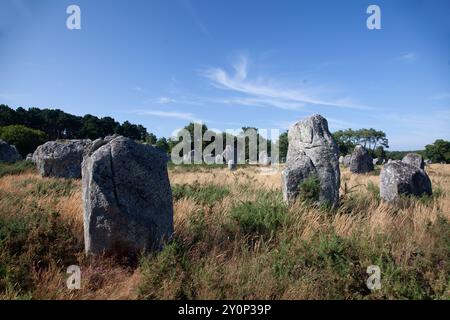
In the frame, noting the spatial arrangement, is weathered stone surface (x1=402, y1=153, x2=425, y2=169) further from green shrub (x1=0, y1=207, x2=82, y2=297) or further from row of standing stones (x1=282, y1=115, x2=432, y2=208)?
green shrub (x1=0, y1=207, x2=82, y2=297)

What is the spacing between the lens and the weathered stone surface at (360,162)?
2491cm

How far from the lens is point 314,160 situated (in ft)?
26.3

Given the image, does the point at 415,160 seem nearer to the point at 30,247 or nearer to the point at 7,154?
the point at 30,247

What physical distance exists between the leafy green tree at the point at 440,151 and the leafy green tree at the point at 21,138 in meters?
84.4

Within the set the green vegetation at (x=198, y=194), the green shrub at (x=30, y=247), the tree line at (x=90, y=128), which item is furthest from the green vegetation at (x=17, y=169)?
the tree line at (x=90, y=128)

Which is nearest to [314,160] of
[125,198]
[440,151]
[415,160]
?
[125,198]

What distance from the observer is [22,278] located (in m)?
3.80

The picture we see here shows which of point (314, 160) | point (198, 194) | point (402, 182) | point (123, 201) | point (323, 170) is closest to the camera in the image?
point (123, 201)

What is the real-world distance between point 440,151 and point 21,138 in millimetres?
86512

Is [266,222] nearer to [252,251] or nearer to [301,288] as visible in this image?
[252,251]

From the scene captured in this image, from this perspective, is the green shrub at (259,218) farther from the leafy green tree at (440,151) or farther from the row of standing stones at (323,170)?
the leafy green tree at (440,151)

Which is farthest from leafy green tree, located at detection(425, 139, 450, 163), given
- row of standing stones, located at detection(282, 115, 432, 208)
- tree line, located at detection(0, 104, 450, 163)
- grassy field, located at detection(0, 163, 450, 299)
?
grassy field, located at detection(0, 163, 450, 299)

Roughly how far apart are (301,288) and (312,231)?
6.14 ft
